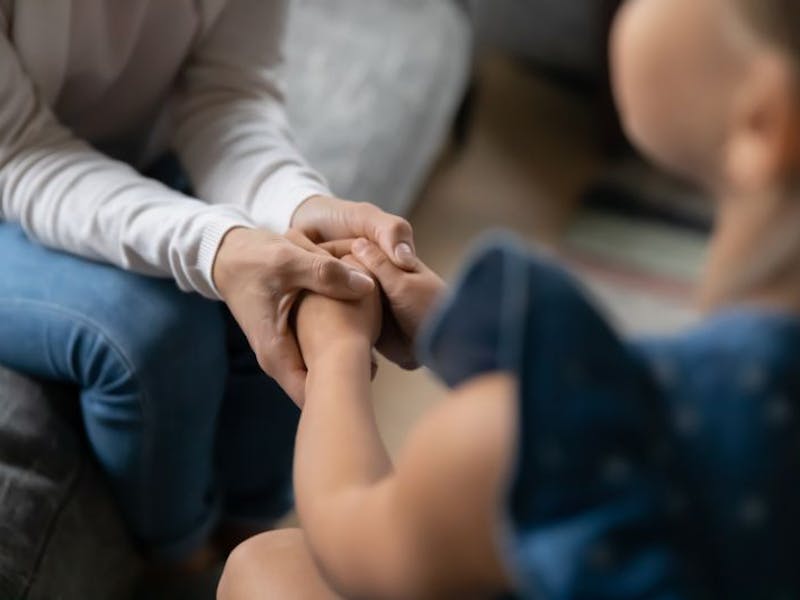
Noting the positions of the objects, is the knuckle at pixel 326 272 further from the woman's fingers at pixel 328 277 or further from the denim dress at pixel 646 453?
the denim dress at pixel 646 453

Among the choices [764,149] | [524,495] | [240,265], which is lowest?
[240,265]

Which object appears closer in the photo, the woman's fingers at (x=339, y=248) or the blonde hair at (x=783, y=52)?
the blonde hair at (x=783, y=52)

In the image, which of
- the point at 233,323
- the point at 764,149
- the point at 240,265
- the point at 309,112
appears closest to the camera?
the point at 764,149

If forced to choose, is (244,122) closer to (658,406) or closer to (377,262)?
(377,262)

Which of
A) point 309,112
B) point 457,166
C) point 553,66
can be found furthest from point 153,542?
point 553,66

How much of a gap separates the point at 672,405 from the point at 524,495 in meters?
0.08

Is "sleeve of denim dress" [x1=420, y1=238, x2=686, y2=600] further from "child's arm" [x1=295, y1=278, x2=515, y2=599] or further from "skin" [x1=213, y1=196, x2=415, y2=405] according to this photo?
"skin" [x1=213, y1=196, x2=415, y2=405]

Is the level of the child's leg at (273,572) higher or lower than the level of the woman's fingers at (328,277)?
lower

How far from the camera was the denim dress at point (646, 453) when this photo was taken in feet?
1.78

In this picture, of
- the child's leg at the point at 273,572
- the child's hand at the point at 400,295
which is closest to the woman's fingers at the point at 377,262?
the child's hand at the point at 400,295

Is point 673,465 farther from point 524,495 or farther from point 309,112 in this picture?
point 309,112

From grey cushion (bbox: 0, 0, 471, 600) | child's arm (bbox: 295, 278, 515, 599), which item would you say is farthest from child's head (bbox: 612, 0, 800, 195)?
grey cushion (bbox: 0, 0, 471, 600)

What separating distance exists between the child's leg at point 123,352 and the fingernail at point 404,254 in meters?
0.19

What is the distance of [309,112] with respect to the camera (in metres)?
1.35
